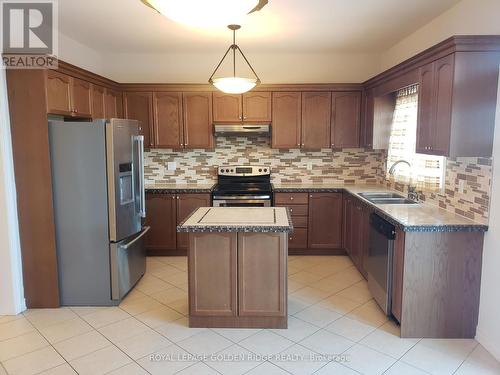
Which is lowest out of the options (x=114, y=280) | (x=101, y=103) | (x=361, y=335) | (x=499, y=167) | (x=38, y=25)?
(x=361, y=335)

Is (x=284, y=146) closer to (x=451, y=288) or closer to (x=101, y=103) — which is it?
(x=101, y=103)

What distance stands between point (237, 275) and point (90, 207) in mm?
1496

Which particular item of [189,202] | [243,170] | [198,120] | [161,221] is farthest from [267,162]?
[161,221]

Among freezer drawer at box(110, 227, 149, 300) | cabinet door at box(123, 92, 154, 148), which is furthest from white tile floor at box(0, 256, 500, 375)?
cabinet door at box(123, 92, 154, 148)

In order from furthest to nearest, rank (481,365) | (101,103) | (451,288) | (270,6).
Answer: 1. (101,103)
2. (270,6)
3. (451,288)
4. (481,365)

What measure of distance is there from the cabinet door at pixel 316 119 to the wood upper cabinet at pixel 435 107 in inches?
68.5

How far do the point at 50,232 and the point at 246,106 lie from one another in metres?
2.77

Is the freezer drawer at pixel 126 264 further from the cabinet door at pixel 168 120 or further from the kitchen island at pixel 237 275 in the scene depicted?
the cabinet door at pixel 168 120

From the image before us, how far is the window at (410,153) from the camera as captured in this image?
11.5ft

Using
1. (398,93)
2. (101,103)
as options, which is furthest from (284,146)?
(101,103)

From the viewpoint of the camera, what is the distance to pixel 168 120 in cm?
489

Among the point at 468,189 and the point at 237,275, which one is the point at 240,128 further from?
the point at 468,189

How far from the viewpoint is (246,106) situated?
16.0 ft

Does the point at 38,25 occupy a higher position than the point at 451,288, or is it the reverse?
the point at 38,25
